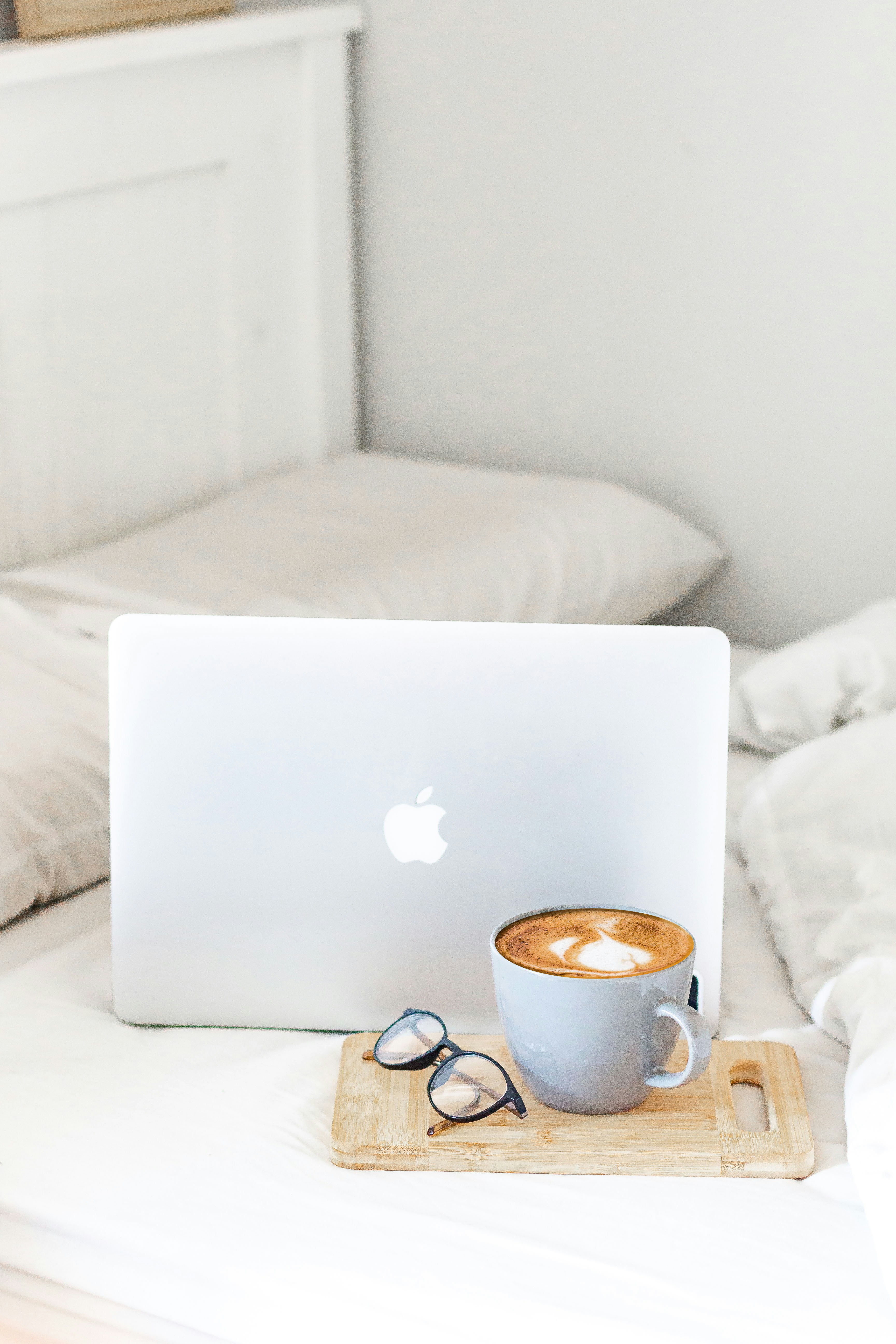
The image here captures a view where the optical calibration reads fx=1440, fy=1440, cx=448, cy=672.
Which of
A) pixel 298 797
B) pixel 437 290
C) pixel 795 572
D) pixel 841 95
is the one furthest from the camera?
pixel 437 290

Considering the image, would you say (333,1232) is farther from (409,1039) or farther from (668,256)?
(668,256)

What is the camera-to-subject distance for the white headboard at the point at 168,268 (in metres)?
1.43

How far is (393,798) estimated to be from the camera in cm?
76

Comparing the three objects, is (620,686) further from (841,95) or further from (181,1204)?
(841,95)

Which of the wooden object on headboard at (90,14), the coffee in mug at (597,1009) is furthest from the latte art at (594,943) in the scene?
the wooden object on headboard at (90,14)

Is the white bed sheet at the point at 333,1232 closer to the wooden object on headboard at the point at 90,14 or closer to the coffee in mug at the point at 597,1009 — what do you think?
the coffee in mug at the point at 597,1009

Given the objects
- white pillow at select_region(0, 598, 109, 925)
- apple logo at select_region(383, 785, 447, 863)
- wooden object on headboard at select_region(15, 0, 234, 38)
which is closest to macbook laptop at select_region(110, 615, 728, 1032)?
apple logo at select_region(383, 785, 447, 863)

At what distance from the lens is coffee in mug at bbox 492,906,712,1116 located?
2.17 feet

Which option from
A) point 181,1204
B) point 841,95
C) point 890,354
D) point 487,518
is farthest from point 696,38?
point 181,1204

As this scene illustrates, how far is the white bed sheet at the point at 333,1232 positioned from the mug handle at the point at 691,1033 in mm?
52

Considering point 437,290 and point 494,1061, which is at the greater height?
point 437,290

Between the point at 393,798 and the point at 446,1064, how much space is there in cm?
14

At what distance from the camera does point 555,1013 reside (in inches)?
26.2

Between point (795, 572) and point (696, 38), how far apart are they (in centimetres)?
60
